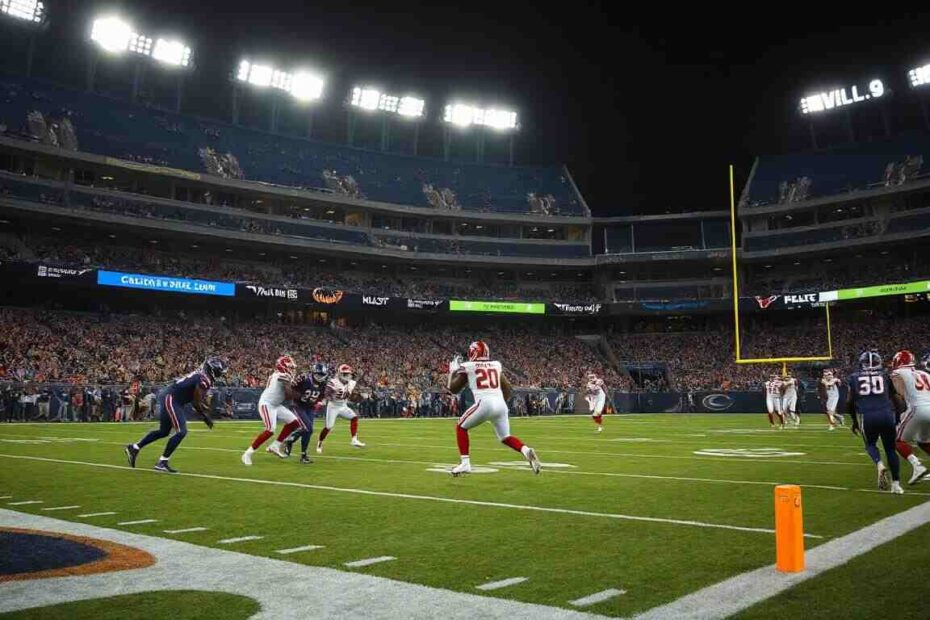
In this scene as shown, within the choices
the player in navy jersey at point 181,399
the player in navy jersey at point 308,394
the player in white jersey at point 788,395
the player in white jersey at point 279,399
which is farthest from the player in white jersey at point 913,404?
the player in white jersey at point 788,395

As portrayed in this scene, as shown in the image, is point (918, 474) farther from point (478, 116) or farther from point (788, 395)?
point (478, 116)

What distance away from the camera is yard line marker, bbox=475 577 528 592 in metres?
4.66

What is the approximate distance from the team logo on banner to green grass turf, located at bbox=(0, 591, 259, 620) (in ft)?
142

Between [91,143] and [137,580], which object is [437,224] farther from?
[137,580]

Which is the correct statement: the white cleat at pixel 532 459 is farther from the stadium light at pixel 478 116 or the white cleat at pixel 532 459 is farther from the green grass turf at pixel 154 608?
the stadium light at pixel 478 116

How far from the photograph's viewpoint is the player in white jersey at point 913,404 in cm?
962

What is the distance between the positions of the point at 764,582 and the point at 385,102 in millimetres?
59604

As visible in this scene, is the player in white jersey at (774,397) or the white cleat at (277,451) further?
the player in white jersey at (774,397)

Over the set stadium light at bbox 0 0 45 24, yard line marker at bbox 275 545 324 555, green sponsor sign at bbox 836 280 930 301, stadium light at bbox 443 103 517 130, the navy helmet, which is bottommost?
yard line marker at bbox 275 545 324 555

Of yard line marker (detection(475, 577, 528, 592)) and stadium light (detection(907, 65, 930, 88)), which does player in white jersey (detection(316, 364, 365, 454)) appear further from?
stadium light (detection(907, 65, 930, 88))

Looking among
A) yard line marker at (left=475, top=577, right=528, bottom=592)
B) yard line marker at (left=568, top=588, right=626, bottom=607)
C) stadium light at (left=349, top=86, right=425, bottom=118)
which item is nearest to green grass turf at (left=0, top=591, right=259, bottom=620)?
yard line marker at (left=475, top=577, right=528, bottom=592)

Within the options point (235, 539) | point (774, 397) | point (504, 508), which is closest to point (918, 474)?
point (504, 508)

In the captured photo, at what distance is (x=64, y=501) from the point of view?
8430 mm

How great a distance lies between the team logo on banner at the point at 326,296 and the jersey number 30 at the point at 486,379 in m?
37.5
